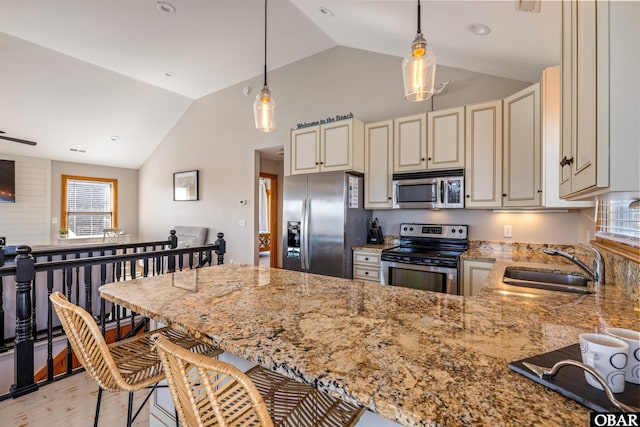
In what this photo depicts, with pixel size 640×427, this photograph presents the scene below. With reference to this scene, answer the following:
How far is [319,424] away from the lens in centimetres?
91

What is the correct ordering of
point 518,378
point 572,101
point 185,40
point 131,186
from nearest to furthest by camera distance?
point 518,378, point 572,101, point 185,40, point 131,186

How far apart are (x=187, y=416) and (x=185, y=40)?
441cm

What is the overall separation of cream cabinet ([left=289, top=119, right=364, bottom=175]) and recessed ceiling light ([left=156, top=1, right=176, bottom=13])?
6.13ft

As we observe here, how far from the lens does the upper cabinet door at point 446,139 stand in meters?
2.94

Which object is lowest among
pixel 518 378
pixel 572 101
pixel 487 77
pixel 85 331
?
pixel 85 331

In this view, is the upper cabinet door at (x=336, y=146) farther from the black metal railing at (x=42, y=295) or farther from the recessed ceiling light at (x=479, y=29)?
the black metal railing at (x=42, y=295)

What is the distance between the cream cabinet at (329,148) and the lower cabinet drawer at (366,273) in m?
1.12

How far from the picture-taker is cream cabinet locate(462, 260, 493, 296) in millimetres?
2586

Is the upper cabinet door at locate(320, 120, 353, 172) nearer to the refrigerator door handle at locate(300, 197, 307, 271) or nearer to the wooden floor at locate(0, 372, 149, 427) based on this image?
the refrigerator door handle at locate(300, 197, 307, 271)

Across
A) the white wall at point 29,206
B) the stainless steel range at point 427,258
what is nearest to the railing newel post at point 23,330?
the stainless steel range at point 427,258

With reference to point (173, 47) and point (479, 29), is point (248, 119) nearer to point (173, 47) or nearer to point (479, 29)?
point (173, 47)

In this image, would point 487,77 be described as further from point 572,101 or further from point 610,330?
point 610,330

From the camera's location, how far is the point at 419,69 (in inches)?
67.9

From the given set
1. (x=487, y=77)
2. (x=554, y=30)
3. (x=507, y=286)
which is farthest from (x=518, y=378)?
(x=487, y=77)
